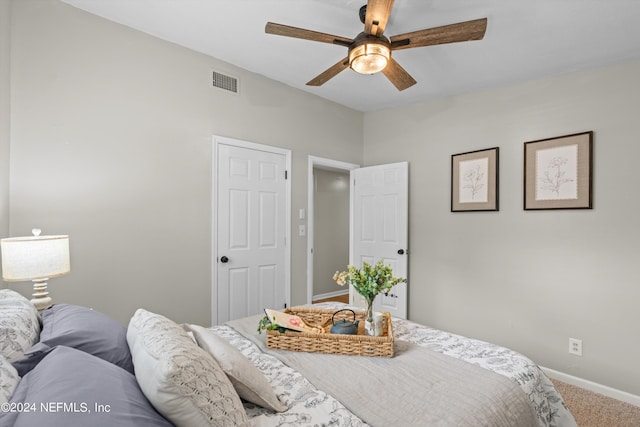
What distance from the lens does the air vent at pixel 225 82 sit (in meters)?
2.97

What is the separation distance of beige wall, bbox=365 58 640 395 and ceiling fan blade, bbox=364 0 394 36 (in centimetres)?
210

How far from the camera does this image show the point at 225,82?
3.03 metres

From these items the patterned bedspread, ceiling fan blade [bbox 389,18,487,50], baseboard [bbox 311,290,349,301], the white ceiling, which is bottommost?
baseboard [bbox 311,290,349,301]

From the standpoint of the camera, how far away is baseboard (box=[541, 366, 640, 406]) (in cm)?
256

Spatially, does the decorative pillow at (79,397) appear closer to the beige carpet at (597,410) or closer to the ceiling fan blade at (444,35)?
the ceiling fan blade at (444,35)

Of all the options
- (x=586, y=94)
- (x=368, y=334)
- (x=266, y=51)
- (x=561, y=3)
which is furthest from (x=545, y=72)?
(x=368, y=334)

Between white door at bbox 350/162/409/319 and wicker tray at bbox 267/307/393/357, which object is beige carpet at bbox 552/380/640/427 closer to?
white door at bbox 350/162/409/319

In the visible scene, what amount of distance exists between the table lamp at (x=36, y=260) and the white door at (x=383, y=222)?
2784 mm

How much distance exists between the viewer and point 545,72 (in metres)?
2.94

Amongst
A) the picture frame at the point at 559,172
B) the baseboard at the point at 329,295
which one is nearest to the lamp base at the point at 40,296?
the picture frame at the point at 559,172

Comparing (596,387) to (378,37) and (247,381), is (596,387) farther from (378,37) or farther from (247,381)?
(378,37)

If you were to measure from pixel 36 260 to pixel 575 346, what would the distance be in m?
4.01

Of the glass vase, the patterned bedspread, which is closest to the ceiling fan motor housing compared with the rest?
the glass vase

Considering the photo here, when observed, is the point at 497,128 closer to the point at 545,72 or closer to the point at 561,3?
the point at 545,72
